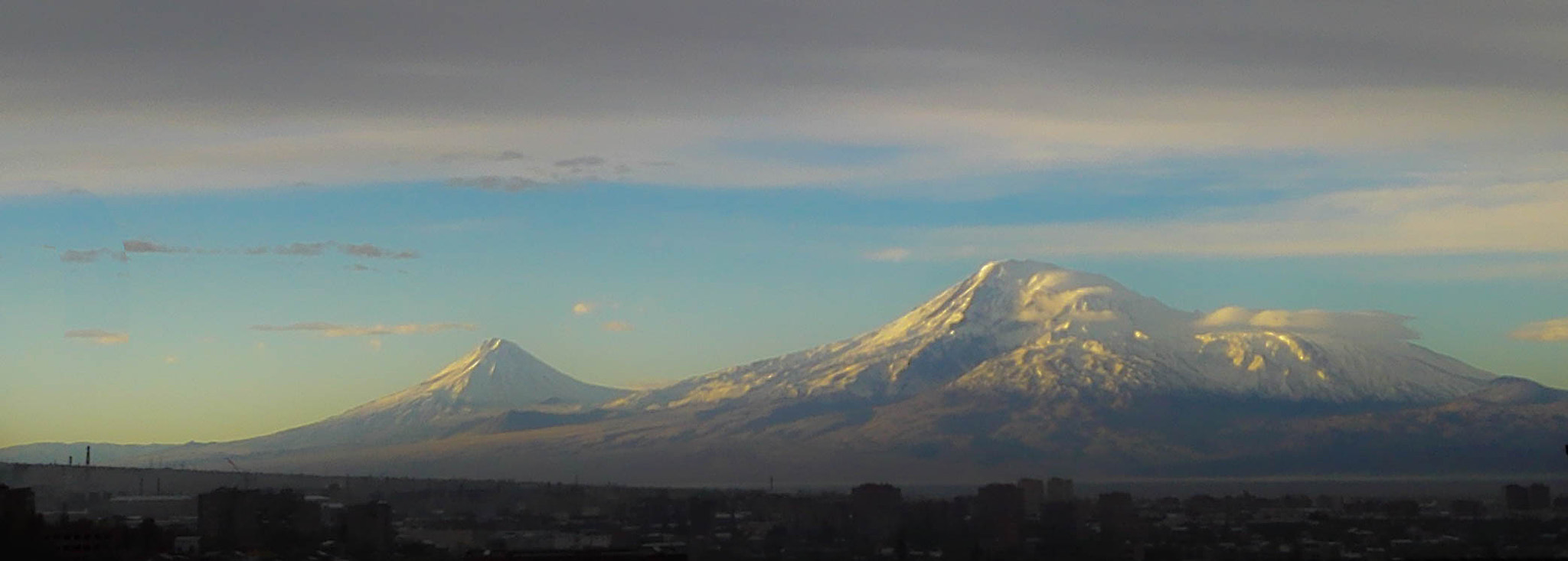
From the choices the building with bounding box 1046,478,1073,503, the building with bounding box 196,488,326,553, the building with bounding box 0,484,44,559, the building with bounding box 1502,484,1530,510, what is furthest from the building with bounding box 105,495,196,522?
the building with bounding box 1502,484,1530,510

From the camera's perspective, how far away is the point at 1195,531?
323 ft

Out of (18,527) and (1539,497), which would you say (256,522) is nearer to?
(18,527)

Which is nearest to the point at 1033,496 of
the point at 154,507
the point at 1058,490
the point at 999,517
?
the point at 1058,490

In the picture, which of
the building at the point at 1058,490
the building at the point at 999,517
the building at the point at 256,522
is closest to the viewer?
the building at the point at 999,517

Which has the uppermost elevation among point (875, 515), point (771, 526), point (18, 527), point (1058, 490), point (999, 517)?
point (1058, 490)

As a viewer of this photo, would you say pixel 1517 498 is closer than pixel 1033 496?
Yes

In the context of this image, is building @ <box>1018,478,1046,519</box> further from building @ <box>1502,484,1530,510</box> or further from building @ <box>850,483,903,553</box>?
building @ <box>1502,484,1530,510</box>

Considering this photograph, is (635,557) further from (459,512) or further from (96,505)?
(96,505)

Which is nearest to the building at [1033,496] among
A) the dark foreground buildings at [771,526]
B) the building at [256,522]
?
the dark foreground buildings at [771,526]

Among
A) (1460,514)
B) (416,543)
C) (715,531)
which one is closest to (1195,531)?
(1460,514)

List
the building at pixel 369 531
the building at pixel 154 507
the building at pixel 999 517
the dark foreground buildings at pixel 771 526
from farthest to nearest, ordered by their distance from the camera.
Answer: the building at pixel 154 507, the building at pixel 999 517, the building at pixel 369 531, the dark foreground buildings at pixel 771 526

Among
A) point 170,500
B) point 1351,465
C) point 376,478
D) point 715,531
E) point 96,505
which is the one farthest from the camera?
point 1351,465

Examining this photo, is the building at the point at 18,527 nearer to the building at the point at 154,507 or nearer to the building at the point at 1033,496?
the building at the point at 154,507

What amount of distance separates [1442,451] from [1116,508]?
87.8m
